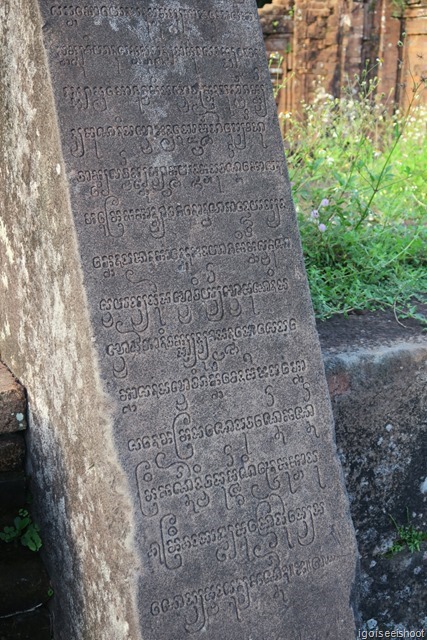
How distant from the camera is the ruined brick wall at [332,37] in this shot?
11070 mm

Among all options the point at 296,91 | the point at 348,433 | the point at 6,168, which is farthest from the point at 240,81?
the point at 296,91

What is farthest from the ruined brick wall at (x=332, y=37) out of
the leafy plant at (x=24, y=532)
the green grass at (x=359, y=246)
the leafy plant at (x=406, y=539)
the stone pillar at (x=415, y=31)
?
the leafy plant at (x=24, y=532)

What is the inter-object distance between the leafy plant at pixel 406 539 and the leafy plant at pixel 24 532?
3.99ft

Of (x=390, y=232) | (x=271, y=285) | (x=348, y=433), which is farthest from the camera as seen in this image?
(x=390, y=232)

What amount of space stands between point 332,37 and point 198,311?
10072mm

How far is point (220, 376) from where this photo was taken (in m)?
2.09

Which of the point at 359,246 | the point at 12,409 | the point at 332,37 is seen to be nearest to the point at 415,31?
the point at 332,37

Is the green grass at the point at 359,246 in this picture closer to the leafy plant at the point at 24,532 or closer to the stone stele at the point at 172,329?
the stone stele at the point at 172,329

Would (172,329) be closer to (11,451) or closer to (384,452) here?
(11,451)

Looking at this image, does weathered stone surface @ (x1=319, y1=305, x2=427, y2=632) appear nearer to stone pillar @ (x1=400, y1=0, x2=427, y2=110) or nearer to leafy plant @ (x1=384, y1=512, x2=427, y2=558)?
leafy plant @ (x1=384, y1=512, x2=427, y2=558)

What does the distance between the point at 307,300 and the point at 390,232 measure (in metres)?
1.66

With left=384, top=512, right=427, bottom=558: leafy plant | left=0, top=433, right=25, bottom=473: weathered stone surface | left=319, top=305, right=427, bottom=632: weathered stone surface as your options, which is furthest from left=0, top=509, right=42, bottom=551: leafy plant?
left=384, top=512, right=427, bottom=558: leafy plant

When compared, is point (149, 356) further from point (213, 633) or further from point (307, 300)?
point (213, 633)

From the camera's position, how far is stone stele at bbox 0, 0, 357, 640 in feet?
6.44
